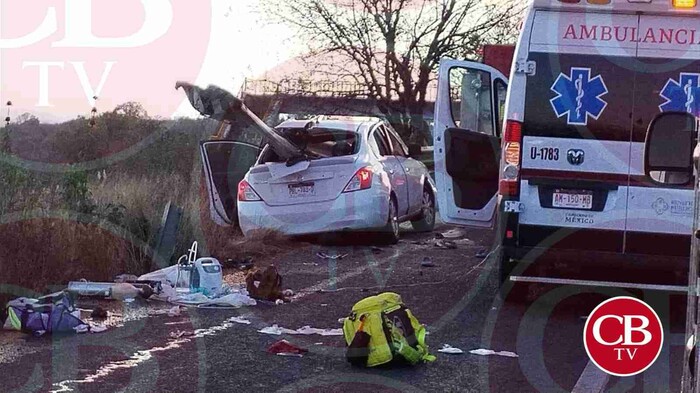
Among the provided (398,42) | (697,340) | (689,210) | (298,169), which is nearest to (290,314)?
(689,210)

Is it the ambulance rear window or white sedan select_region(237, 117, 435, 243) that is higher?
the ambulance rear window

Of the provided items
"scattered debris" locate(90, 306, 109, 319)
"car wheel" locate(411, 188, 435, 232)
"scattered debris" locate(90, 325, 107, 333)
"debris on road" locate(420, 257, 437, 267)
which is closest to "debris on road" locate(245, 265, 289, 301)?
"scattered debris" locate(90, 306, 109, 319)

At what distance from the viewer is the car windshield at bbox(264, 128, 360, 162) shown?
14852 mm

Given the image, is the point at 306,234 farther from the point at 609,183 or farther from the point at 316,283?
the point at 609,183

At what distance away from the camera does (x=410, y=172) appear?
16.5m

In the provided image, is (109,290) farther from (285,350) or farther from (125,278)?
(285,350)

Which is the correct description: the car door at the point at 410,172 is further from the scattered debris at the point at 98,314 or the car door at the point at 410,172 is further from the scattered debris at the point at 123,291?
the scattered debris at the point at 98,314

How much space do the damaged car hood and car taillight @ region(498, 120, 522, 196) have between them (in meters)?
3.99

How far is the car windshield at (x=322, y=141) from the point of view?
1485 cm

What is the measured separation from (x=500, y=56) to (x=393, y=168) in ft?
6.59

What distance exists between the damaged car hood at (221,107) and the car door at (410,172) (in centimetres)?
253

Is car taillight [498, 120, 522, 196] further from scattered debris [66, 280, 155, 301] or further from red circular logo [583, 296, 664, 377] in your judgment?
red circular logo [583, 296, 664, 377]

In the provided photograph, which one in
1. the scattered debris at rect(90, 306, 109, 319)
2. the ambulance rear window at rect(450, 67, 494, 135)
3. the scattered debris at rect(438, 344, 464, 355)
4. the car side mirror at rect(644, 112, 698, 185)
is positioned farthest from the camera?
the ambulance rear window at rect(450, 67, 494, 135)

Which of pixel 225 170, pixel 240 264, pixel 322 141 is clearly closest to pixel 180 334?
pixel 240 264
